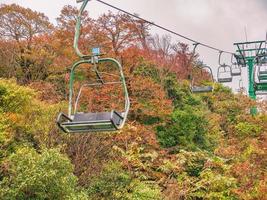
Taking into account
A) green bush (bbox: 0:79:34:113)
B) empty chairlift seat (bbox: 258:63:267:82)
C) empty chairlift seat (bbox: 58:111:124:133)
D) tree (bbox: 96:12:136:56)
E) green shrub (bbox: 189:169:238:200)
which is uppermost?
tree (bbox: 96:12:136:56)

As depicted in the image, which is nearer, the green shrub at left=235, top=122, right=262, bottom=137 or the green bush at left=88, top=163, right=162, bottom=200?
the green bush at left=88, top=163, right=162, bottom=200

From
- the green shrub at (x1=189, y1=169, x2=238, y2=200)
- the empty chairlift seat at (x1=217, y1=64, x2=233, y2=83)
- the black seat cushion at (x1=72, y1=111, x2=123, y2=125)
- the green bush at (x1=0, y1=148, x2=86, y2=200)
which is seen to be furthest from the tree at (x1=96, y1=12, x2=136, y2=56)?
the black seat cushion at (x1=72, y1=111, x2=123, y2=125)

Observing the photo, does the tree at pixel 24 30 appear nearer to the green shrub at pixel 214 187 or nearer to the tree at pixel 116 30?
the tree at pixel 116 30

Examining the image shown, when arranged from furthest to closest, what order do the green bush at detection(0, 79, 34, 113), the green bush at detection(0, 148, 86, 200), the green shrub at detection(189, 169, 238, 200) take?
the green shrub at detection(189, 169, 238, 200) → the green bush at detection(0, 79, 34, 113) → the green bush at detection(0, 148, 86, 200)

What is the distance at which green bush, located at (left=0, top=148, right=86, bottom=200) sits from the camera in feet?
27.1

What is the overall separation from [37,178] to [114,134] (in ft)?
14.3

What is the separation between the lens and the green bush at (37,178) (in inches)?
325

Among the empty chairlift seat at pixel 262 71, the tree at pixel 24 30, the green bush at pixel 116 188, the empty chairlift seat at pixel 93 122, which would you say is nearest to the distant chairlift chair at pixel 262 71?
the empty chairlift seat at pixel 262 71

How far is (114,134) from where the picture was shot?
12.4m

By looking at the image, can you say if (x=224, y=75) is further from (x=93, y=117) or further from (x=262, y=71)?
(x=93, y=117)

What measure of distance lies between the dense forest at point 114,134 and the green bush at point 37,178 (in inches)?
0.8

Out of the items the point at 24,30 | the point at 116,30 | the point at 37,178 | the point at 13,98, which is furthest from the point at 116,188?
the point at 24,30

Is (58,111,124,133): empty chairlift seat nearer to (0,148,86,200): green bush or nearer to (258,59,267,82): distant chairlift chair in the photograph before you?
(0,148,86,200): green bush

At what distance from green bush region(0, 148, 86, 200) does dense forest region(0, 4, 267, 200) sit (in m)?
0.02
